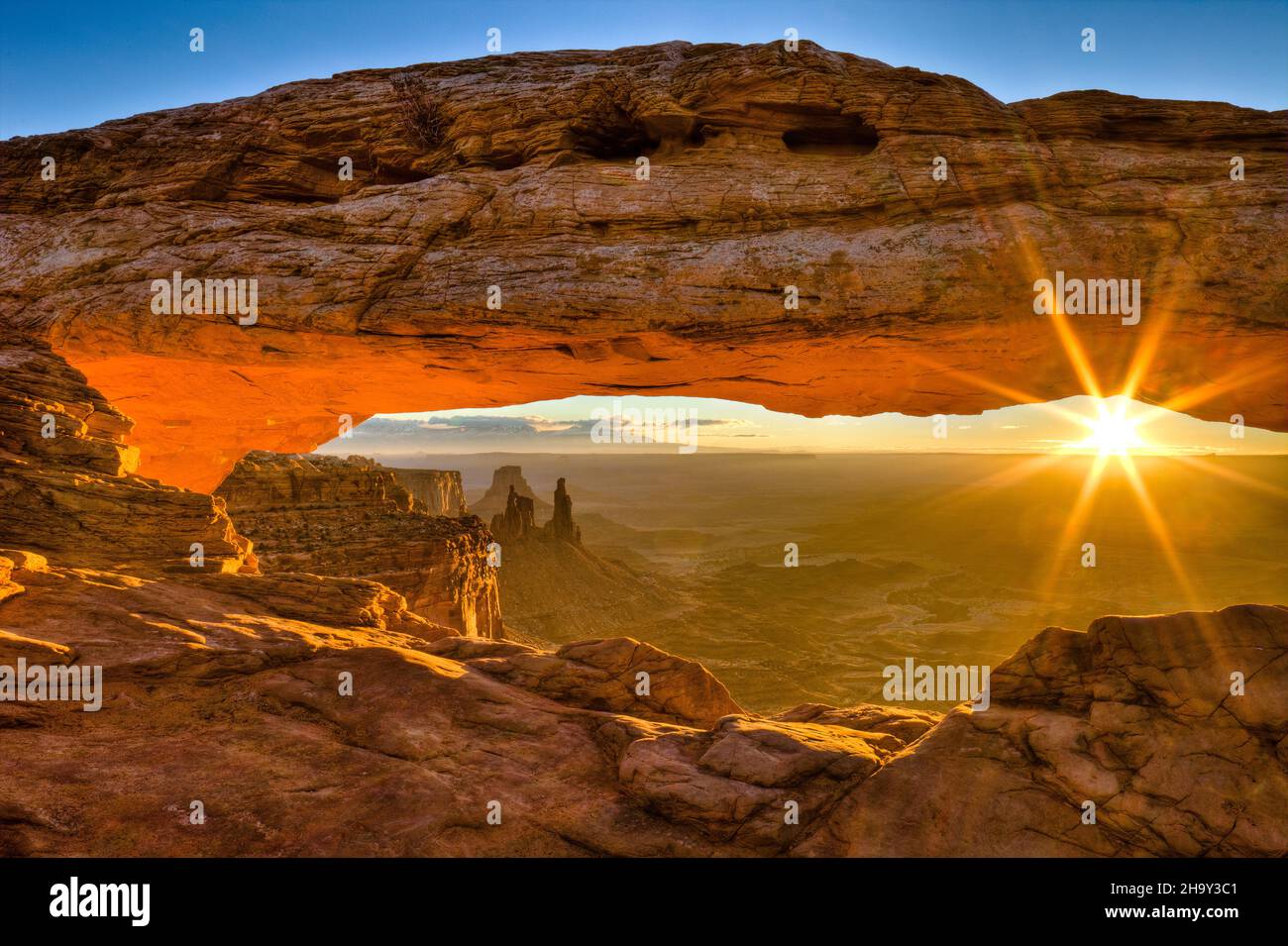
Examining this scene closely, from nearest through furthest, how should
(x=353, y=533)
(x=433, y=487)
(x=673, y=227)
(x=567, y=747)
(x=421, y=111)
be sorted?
1. (x=567, y=747)
2. (x=673, y=227)
3. (x=421, y=111)
4. (x=353, y=533)
5. (x=433, y=487)

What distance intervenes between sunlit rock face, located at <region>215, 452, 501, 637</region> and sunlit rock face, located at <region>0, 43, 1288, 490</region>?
678 inches

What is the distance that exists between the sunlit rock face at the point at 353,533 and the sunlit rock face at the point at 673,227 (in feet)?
56.5

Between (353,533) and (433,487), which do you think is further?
(433,487)

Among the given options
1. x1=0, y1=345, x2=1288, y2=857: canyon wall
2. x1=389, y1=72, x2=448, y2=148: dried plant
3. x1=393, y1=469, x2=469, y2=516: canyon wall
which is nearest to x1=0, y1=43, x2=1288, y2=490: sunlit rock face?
x1=389, y1=72, x2=448, y2=148: dried plant

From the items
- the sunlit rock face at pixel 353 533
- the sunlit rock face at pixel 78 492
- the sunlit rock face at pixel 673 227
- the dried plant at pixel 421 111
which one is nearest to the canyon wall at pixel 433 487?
the sunlit rock face at pixel 353 533

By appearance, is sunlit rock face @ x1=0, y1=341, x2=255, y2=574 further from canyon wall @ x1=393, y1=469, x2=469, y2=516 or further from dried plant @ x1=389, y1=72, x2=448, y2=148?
canyon wall @ x1=393, y1=469, x2=469, y2=516

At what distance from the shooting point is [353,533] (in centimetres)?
3139

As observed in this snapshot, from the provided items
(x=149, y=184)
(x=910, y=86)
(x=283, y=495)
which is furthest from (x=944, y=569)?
(x=149, y=184)

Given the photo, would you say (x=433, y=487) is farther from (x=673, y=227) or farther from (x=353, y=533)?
(x=673, y=227)

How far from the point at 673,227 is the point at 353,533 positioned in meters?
25.3

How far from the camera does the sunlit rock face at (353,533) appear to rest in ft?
97.3

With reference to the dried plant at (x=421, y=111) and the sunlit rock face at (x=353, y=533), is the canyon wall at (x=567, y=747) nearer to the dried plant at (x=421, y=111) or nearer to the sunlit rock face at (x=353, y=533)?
the dried plant at (x=421, y=111)

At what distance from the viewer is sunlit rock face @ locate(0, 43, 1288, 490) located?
1076cm

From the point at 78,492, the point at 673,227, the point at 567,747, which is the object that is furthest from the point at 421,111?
the point at 567,747
